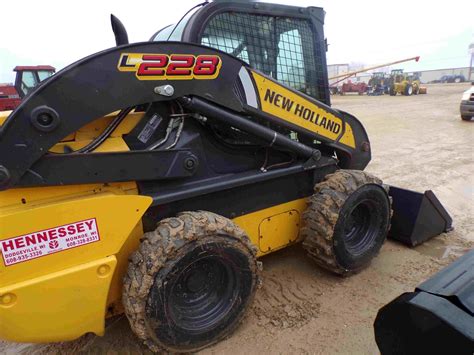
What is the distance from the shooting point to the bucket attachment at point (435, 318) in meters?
1.25

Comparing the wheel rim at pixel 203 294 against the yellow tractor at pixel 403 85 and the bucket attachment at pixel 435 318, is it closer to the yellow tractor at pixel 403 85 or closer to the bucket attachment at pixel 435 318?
the bucket attachment at pixel 435 318

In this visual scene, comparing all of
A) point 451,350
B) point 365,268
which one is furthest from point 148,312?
point 365,268

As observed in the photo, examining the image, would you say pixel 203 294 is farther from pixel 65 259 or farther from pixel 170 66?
pixel 170 66

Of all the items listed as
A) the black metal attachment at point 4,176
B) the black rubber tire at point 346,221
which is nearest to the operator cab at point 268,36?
the black rubber tire at point 346,221

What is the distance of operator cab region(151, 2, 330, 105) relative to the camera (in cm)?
260

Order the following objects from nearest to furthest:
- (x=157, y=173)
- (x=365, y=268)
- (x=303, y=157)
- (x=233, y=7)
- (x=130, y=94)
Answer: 1. (x=130, y=94)
2. (x=157, y=173)
3. (x=233, y=7)
4. (x=303, y=157)
5. (x=365, y=268)

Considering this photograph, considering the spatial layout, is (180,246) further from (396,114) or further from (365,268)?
(396,114)

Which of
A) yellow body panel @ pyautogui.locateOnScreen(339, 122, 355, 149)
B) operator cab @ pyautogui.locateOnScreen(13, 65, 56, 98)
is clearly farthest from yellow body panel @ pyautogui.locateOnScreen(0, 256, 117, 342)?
operator cab @ pyautogui.locateOnScreen(13, 65, 56, 98)

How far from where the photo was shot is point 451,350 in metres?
1.26

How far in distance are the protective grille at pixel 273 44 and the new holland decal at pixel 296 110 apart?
0.39m


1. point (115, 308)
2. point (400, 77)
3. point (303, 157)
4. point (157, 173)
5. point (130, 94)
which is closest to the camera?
point (130, 94)

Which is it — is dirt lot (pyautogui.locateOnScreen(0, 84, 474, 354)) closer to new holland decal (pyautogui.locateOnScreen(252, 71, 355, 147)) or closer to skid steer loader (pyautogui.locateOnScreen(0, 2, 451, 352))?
skid steer loader (pyautogui.locateOnScreen(0, 2, 451, 352))

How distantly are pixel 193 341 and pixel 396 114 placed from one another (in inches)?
603

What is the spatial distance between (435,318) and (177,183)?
5.31ft
